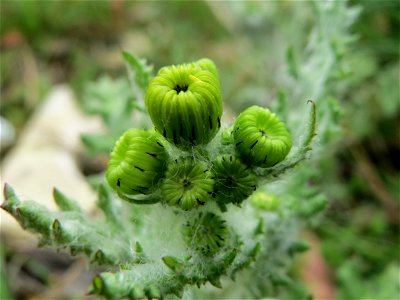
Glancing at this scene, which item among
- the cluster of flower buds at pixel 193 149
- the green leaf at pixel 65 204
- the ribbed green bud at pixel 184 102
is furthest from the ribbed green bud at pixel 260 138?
the green leaf at pixel 65 204

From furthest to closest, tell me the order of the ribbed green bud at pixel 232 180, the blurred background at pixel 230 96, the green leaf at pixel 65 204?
the blurred background at pixel 230 96
the green leaf at pixel 65 204
the ribbed green bud at pixel 232 180

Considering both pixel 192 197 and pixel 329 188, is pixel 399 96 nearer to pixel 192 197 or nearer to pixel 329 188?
pixel 329 188

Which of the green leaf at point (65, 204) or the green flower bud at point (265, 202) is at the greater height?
the green flower bud at point (265, 202)

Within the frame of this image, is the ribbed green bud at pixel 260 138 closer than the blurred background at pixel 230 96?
Yes

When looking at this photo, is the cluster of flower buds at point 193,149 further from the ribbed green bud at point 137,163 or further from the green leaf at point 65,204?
the green leaf at point 65,204

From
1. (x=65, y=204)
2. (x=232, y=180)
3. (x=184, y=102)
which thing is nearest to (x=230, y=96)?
(x=65, y=204)

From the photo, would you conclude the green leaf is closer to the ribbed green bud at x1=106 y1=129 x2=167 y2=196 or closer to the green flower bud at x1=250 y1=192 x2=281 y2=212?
the ribbed green bud at x1=106 y1=129 x2=167 y2=196
